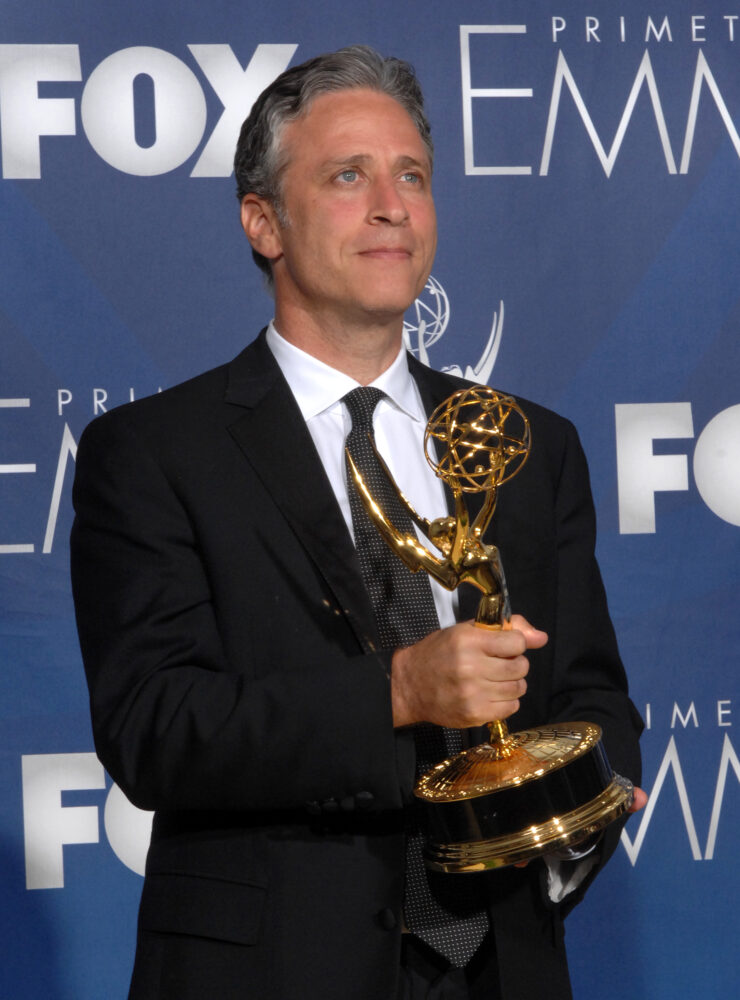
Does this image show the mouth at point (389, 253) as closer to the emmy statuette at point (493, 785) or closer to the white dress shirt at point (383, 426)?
the white dress shirt at point (383, 426)

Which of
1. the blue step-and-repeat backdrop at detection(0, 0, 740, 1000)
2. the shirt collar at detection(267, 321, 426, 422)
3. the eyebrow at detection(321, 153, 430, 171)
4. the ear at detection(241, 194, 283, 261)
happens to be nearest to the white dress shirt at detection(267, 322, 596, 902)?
the shirt collar at detection(267, 321, 426, 422)

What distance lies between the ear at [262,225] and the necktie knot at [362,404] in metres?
0.31

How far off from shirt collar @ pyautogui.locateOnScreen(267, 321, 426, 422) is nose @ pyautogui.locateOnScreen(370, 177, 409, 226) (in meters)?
0.21

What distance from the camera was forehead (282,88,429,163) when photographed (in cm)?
195

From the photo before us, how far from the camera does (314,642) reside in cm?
170

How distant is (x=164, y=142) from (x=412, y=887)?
1.91m

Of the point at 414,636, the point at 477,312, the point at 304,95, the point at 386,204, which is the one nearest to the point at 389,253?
→ the point at 386,204

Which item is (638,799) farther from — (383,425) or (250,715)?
(383,425)

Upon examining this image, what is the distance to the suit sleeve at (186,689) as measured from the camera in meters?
1.55

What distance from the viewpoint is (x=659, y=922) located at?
3.02m

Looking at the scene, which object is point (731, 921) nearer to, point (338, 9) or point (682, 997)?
point (682, 997)

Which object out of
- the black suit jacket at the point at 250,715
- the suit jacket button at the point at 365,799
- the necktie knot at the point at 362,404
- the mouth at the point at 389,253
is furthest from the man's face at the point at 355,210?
the suit jacket button at the point at 365,799

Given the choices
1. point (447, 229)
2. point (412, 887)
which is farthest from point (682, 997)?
point (447, 229)

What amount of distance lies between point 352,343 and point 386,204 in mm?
213
